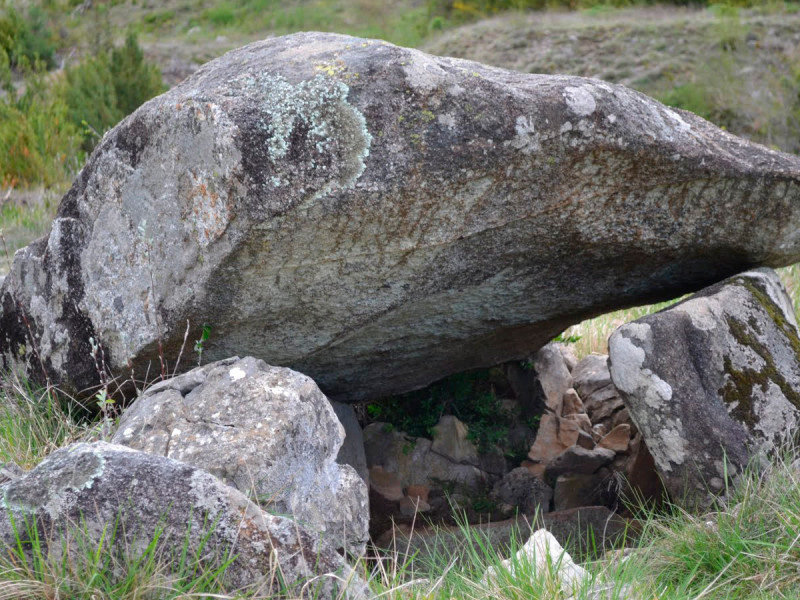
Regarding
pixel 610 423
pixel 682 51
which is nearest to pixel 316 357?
pixel 610 423

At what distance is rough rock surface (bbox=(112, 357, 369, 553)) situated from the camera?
2.55 metres

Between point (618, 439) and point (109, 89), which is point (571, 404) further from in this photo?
point (109, 89)

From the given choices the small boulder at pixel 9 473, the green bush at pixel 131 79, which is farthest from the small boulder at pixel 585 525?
the green bush at pixel 131 79

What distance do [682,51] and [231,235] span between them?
1687 cm

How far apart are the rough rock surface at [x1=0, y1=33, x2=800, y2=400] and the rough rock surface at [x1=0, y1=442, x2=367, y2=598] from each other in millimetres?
1010

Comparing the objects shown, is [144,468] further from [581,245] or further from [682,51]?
[682,51]

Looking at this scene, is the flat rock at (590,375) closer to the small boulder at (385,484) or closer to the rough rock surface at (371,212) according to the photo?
the rough rock surface at (371,212)

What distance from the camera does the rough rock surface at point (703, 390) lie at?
10.3ft

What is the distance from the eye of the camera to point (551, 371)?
4.82m

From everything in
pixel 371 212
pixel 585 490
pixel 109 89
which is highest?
pixel 371 212

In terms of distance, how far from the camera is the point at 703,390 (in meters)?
3.20

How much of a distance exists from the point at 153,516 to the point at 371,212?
4.09 feet

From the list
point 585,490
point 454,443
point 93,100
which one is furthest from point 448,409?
point 93,100

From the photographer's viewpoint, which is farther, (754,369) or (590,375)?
(590,375)
